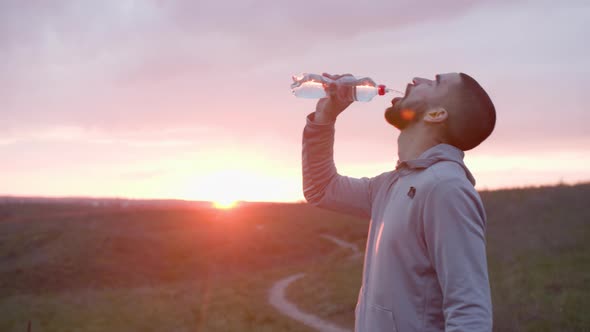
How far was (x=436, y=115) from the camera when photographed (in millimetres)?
2453

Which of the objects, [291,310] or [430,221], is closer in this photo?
[430,221]

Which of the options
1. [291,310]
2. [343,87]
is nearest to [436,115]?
[343,87]

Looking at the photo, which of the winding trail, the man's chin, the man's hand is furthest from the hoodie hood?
the winding trail

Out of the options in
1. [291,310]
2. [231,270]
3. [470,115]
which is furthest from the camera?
[231,270]

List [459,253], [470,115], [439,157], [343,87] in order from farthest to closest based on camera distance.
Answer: [343,87]
[470,115]
[439,157]
[459,253]

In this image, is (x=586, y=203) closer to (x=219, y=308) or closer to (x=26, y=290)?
(x=219, y=308)

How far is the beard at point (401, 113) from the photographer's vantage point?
254 cm

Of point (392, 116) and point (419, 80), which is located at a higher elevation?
point (419, 80)

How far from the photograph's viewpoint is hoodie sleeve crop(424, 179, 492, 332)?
1951 millimetres

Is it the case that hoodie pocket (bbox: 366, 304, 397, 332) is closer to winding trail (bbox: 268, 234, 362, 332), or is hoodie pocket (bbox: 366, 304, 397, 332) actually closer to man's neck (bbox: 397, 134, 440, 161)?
man's neck (bbox: 397, 134, 440, 161)

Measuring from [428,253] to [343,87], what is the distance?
0.98 m

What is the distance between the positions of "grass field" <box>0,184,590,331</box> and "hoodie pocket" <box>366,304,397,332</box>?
30.4ft

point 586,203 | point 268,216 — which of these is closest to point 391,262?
point 586,203

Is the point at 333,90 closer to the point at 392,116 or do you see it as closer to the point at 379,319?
the point at 392,116
